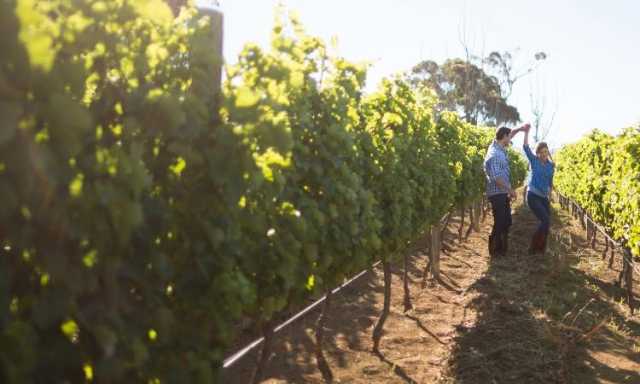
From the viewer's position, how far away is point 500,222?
974cm

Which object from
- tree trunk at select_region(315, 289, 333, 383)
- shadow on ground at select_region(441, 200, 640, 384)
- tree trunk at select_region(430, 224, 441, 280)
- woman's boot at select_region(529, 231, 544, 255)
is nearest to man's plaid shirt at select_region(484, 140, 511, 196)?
tree trunk at select_region(430, 224, 441, 280)

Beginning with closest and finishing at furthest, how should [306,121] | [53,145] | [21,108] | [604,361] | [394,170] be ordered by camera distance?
[21,108]
[53,145]
[306,121]
[394,170]
[604,361]

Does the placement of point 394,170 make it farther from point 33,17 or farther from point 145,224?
point 33,17

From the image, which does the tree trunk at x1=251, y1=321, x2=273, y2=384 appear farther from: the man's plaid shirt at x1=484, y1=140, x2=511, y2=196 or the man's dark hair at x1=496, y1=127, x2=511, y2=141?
the man's dark hair at x1=496, y1=127, x2=511, y2=141

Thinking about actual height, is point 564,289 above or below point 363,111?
below

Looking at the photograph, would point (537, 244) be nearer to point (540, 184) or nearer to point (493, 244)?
point (493, 244)

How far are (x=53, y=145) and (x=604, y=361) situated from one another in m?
5.54

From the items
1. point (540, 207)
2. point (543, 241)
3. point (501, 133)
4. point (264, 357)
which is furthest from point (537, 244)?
Answer: point (264, 357)

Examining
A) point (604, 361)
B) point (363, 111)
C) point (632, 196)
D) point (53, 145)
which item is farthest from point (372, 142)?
point (632, 196)

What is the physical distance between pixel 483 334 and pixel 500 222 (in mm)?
3317

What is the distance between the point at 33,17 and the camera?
170cm

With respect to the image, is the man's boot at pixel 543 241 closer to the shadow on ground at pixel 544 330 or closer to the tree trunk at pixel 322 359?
the shadow on ground at pixel 544 330

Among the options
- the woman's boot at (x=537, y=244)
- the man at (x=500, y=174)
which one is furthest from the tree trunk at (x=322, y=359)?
the woman's boot at (x=537, y=244)

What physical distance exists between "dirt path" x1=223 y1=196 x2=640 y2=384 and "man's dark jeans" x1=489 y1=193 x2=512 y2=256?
0.90 feet
